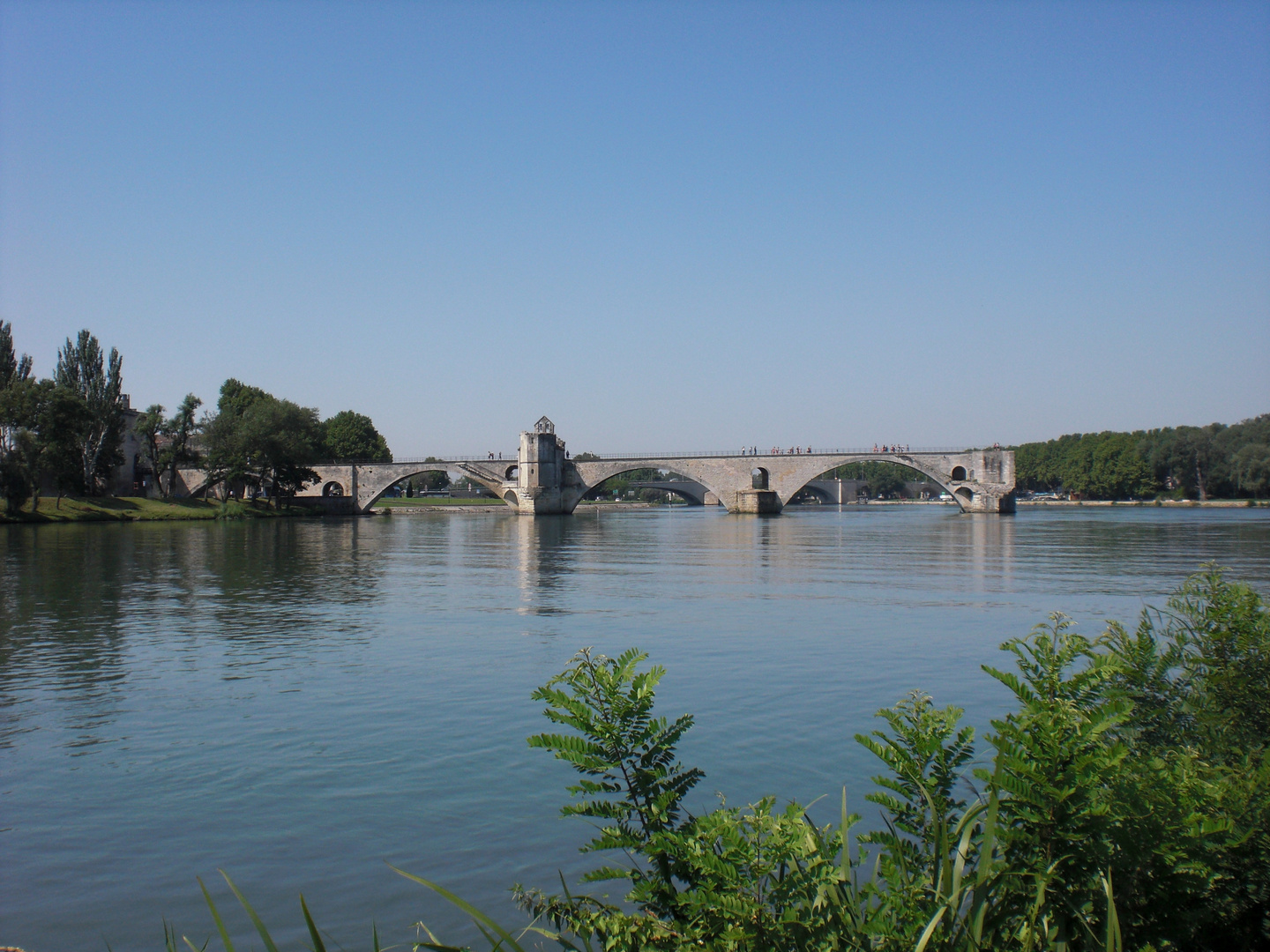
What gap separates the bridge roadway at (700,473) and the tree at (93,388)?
22.2m

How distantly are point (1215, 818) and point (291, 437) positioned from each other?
63065 mm

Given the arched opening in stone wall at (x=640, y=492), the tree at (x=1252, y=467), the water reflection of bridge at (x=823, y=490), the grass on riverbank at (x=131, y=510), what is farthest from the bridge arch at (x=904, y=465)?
the arched opening in stone wall at (x=640, y=492)

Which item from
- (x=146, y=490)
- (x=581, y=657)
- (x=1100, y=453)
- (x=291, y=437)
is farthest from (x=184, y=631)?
(x=1100, y=453)

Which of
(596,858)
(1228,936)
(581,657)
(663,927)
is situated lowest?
(596,858)

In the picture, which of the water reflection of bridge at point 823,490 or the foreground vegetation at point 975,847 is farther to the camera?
the water reflection of bridge at point 823,490

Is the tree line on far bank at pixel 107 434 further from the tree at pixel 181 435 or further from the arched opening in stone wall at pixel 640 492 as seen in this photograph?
the arched opening in stone wall at pixel 640 492

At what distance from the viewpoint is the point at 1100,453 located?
9019cm

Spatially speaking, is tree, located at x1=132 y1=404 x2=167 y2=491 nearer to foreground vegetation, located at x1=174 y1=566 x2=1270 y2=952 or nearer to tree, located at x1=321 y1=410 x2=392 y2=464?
tree, located at x1=321 y1=410 x2=392 y2=464

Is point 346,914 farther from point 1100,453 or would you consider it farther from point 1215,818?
point 1100,453

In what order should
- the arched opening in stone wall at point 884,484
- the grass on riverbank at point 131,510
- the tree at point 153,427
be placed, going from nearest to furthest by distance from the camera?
the grass on riverbank at point 131,510, the tree at point 153,427, the arched opening in stone wall at point 884,484

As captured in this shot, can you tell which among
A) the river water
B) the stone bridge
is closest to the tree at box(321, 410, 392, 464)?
the stone bridge

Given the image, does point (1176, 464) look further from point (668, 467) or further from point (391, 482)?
point (391, 482)

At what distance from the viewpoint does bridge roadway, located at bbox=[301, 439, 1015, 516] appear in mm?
68438

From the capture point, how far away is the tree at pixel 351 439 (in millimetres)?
84750
